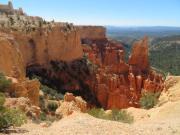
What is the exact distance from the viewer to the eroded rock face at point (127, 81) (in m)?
46.0

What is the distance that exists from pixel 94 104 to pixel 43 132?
3369cm

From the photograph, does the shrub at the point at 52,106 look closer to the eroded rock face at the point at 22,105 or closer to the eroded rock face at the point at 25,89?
the eroded rock face at the point at 25,89

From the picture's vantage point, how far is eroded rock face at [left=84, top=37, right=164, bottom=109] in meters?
46.0

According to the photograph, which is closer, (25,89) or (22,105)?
(22,105)

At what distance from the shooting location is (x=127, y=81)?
54781mm

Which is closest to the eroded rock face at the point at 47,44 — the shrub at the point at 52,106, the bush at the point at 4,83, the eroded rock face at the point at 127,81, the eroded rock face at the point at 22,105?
the eroded rock face at the point at 127,81

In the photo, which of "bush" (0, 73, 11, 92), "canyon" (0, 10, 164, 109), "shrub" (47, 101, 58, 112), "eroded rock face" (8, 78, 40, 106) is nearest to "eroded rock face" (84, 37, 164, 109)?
"canyon" (0, 10, 164, 109)

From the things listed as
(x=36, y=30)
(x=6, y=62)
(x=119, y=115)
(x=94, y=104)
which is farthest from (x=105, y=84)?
(x=119, y=115)

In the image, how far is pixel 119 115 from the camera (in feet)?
66.0

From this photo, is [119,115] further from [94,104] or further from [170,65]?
[170,65]

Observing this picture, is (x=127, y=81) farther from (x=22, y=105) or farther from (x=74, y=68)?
(x=22, y=105)

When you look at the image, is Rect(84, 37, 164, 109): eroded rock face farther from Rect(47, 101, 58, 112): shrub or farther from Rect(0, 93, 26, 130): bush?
Rect(0, 93, 26, 130): bush

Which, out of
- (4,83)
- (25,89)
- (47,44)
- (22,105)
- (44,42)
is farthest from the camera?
(47,44)

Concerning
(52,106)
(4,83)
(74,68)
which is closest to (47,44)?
(74,68)
